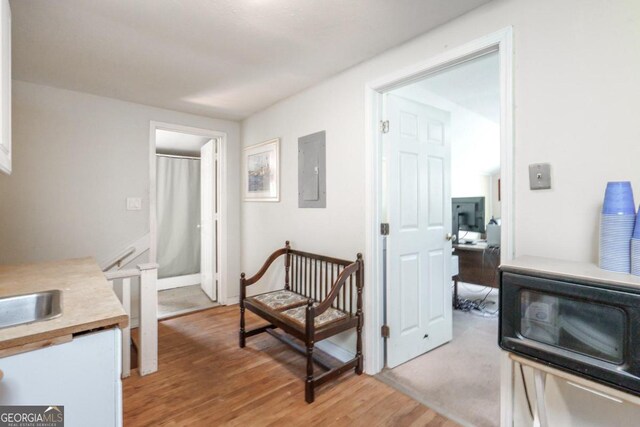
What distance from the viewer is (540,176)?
1.34 meters

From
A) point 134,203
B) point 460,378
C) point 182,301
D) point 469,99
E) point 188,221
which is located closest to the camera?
point 460,378

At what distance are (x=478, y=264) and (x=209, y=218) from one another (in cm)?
344

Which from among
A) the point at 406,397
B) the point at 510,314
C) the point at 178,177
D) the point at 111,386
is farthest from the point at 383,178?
the point at 178,177

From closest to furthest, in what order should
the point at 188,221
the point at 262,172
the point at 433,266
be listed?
the point at 433,266 → the point at 262,172 → the point at 188,221

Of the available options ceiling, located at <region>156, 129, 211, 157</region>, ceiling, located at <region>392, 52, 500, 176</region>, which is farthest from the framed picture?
ceiling, located at <region>392, 52, 500, 176</region>

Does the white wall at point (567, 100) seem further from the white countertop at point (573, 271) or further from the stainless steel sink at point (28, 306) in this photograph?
the stainless steel sink at point (28, 306)

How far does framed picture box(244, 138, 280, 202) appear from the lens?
3057 millimetres

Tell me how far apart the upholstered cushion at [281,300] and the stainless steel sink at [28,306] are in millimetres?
1300

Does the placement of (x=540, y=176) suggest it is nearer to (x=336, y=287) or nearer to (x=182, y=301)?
(x=336, y=287)

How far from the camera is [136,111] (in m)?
3.03

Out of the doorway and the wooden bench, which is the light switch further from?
the wooden bench

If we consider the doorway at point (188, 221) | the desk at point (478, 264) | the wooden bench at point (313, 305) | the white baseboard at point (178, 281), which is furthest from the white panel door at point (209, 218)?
the desk at point (478, 264)

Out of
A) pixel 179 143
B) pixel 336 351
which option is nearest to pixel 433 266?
pixel 336 351

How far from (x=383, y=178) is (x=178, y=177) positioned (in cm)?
353
